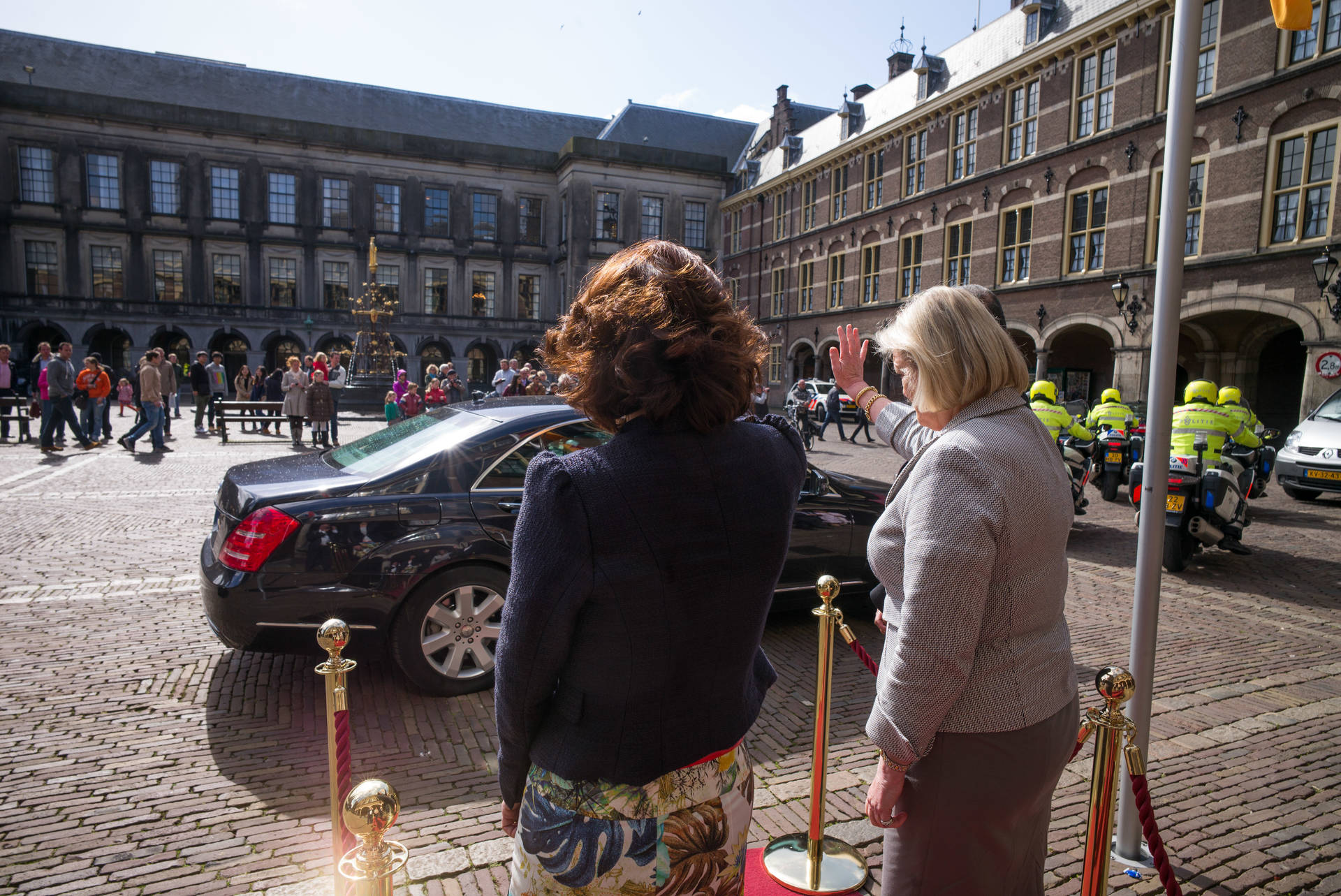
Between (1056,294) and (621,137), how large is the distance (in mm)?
28877

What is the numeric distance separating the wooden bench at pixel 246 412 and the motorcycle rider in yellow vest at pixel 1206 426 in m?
15.7

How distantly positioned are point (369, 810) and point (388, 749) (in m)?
2.29

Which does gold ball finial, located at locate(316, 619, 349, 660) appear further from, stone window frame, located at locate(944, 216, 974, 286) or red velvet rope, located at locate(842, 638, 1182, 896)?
stone window frame, located at locate(944, 216, 974, 286)

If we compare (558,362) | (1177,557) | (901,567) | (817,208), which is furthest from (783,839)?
(817,208)

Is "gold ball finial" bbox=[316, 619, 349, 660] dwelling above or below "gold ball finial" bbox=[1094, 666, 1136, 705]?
below

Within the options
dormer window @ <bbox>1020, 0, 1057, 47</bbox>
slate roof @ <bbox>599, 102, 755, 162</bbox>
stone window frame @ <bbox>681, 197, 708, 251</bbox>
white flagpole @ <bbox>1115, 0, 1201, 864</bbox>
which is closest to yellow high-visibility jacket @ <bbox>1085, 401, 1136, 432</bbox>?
white flagpole @ <bbox>1115, 0, 1201, 864</bbox>

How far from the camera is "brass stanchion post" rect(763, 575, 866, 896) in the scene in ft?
8.25

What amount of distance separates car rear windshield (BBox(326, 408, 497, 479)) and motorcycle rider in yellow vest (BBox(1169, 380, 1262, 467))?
6.28 metres

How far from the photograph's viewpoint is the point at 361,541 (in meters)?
3.69

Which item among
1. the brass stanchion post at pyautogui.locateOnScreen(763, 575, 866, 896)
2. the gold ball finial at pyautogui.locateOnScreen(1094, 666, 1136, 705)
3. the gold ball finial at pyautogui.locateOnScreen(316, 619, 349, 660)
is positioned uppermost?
the gold ball finial at pyautogui.locateOnScreen(1094, 666, 1136, 705)

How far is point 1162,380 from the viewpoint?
2512 mm

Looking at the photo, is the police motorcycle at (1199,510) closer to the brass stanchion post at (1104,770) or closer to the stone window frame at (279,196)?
the brass stanchion post at (1104,770)

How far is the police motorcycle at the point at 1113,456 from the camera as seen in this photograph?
9.54m

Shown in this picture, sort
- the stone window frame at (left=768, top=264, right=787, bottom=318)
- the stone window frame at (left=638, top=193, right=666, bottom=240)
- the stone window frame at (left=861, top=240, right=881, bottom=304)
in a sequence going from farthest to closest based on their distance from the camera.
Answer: the stone window frame at (left=638, top=193, right=666, bottom=240)
the stone window frame at (left=768, top=264, right=787, bottom=318)
the stone window frame at (left=861, top=240, right=881, bottom=304)
